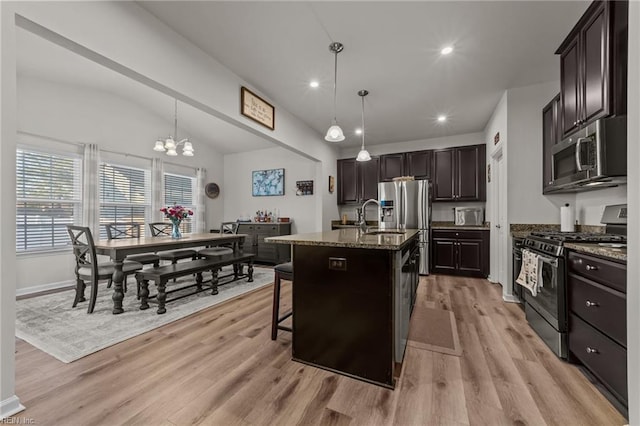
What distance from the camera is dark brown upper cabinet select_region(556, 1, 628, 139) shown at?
166 centimetres

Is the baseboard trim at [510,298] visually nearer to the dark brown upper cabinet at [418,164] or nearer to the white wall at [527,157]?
the white wall at [527,157]

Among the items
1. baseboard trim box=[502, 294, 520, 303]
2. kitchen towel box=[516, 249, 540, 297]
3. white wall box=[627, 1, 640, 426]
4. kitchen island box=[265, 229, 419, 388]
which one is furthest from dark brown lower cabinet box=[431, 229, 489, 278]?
white wall box=[627, 1, 640, 426]

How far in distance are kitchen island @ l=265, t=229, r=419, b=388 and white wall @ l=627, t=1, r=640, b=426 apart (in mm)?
1047

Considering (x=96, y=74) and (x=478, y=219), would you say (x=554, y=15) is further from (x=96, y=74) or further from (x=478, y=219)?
(x=96, y=74)

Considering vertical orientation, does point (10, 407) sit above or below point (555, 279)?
below

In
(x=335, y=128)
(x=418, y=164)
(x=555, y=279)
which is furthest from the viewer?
(x=418, y=164)

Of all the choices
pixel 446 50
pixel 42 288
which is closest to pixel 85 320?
pixel 42 288

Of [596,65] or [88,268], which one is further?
[88,268]

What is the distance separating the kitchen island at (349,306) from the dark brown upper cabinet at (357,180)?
157 inches

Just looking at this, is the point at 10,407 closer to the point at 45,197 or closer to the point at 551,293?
the point at 551,293

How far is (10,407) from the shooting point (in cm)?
136

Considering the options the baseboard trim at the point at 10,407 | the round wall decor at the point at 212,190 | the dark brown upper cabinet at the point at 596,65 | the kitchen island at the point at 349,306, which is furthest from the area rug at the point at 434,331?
the round wall decor at the point at 212,190

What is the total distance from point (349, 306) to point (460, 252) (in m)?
3.59

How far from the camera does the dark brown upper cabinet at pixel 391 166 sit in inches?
211
